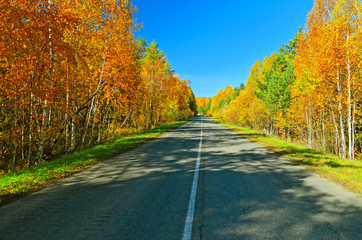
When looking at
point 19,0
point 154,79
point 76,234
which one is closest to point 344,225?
point 76,234

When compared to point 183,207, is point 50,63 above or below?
above

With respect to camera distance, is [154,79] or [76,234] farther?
[154,79]

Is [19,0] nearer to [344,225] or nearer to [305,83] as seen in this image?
[344,225]

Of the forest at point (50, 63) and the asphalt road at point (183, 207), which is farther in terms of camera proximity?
the forest at point (50, 63)

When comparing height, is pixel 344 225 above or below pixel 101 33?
below

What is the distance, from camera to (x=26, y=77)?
22.2ft

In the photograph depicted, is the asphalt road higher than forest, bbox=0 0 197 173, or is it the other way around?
forest, bbox=0 0 197 173

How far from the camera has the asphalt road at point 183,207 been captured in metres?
3.15

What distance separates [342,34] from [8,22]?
1685cm

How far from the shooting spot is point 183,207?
405 cm

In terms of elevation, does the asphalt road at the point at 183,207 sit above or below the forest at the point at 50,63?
below

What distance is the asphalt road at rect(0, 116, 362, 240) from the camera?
315 centimetres

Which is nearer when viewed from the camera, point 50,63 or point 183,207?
point 183,207

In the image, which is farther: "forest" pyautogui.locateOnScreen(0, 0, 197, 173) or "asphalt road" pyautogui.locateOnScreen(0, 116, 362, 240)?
"forest" pyautogui.locateOnScreen(0, 0, 197, 173)
